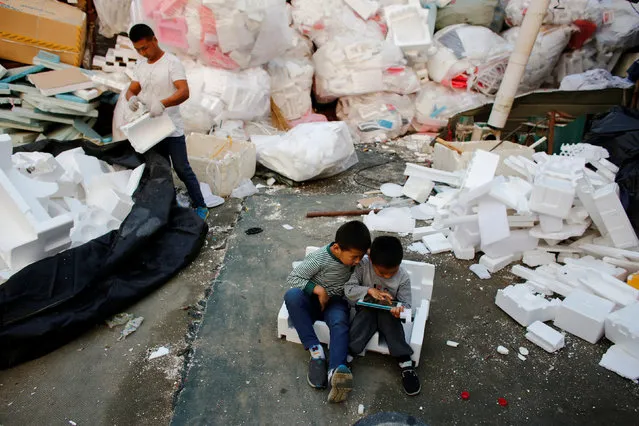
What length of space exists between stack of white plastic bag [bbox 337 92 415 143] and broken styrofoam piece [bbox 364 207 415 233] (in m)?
2.33

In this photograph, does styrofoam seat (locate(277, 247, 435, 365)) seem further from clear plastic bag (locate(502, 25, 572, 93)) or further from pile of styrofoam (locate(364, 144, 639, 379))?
clear plastic bag (locate(502, 25, 572, 93))

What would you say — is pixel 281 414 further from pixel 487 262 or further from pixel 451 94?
pixel 451 94

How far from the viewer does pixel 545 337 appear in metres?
2.45

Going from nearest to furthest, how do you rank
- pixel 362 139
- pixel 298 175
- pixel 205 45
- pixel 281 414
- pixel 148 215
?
pixel 281 414, pixel 148 215, pixel 298 175, pixel 205 45, pixel 362 139

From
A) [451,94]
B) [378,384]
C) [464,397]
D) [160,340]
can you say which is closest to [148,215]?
[160,340]

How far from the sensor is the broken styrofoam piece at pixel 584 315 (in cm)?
245

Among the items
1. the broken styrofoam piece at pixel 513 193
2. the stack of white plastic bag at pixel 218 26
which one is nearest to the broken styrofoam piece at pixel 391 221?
the broken styrofoam piece at pixel 513 193

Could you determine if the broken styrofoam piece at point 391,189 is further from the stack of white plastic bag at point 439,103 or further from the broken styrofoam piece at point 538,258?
the stack of white plastic bag at point 439,103

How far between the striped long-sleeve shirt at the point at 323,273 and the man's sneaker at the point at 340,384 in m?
0.45

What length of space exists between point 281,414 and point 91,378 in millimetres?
1043

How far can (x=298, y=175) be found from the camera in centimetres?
443

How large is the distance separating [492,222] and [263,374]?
77.0 inches

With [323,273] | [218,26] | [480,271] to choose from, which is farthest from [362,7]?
[323,273]

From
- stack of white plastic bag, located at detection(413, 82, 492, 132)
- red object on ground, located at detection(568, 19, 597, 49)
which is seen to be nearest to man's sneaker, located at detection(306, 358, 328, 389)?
stack of white plastic bag, located at detection(413, 82, 492, 132)
